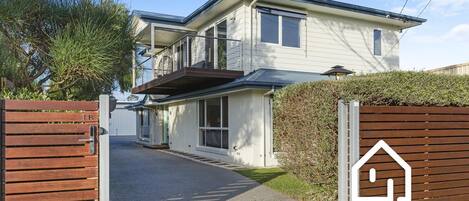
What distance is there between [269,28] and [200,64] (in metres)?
3.28

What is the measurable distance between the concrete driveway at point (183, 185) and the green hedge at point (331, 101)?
1.29m

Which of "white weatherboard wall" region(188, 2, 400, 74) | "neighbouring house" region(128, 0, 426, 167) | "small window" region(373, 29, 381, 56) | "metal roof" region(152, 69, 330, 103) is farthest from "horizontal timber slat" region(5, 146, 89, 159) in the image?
"small window" region(373, 29, 381, 56)

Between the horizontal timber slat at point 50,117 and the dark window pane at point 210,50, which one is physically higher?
the dark window pane at point 210,50

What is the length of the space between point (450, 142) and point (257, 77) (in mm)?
6871

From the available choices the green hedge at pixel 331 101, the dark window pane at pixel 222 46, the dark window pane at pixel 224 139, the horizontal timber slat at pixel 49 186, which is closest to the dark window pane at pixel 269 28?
the dark window pane at pixel 222 46

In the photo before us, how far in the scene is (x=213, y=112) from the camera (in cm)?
1593

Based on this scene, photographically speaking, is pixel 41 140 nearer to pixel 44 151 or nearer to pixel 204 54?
pixel 44 151

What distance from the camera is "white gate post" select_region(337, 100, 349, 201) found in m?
6.09

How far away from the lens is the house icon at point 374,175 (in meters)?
6.10

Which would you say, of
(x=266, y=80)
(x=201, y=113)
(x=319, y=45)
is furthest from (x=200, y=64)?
(x=319, y=45)

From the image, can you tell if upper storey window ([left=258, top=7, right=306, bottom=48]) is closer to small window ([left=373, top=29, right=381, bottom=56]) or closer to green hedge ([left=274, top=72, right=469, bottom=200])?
small window ([left=373, top=29, right=381, bottom=56])

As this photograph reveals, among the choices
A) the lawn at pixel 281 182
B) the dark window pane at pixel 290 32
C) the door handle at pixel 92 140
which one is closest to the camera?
the door handle at pixel 92 140

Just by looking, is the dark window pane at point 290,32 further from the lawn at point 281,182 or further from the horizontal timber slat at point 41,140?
the horizontal timber slat at point 41,140

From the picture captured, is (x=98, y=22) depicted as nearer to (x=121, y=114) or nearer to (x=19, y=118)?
(x=19, y=118)
